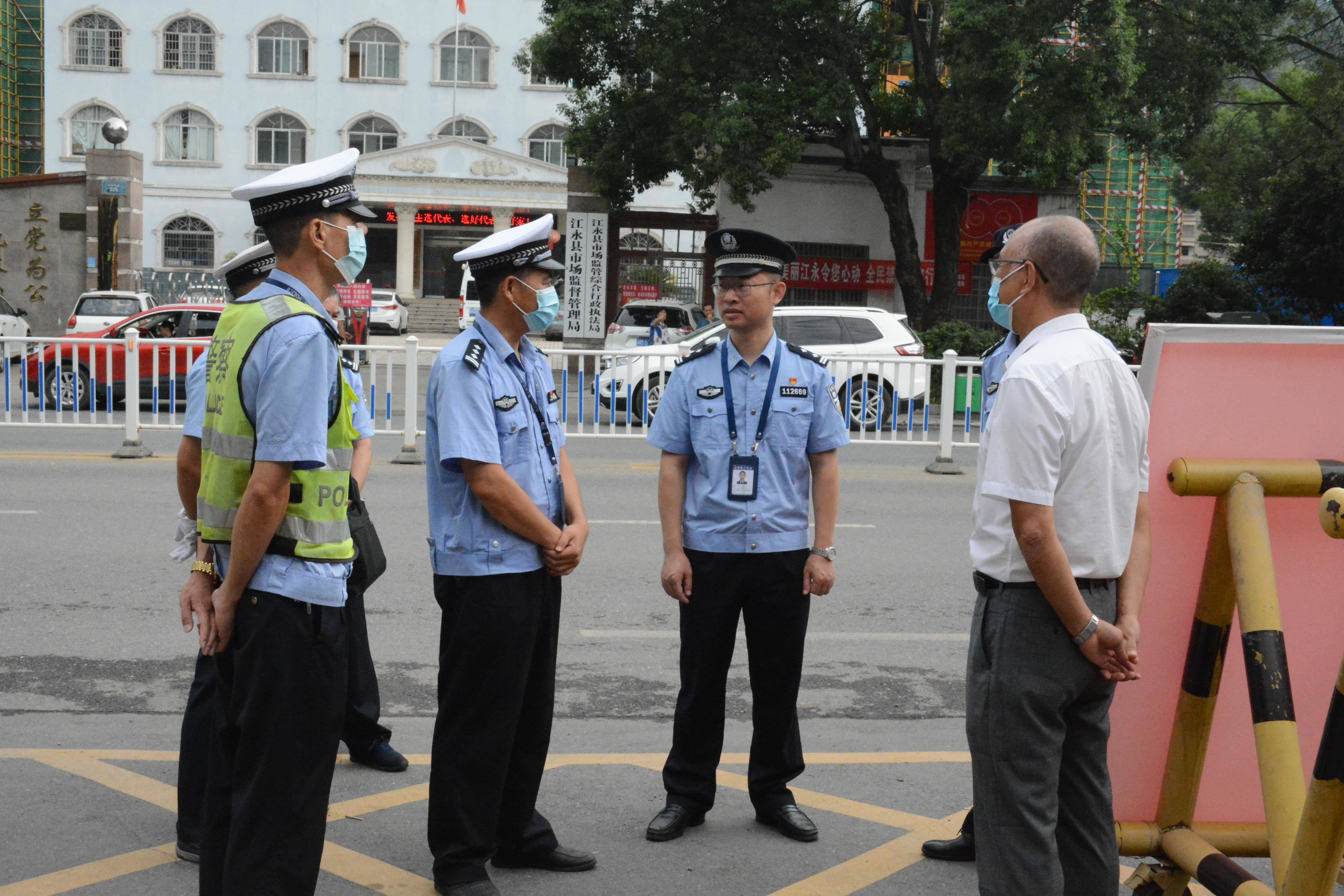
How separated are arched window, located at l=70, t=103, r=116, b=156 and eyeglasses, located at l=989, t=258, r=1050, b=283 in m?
52.3

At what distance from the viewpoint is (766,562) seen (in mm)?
4215

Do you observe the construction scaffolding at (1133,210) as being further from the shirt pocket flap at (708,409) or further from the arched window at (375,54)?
the arched window at (375,54)

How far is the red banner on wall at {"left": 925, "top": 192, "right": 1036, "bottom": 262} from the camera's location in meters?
27.1

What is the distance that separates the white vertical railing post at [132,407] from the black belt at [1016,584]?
11029 millimetres

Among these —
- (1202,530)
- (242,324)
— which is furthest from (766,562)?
(242,324)

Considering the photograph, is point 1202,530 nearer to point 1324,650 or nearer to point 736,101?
point 1324,650

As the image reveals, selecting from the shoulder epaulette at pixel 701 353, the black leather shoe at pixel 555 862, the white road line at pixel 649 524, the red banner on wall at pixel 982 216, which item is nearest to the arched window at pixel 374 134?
the red banner on wall at pixel 982 216

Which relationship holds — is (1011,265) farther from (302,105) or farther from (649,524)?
(302,105)

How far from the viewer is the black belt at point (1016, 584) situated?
3016 mm

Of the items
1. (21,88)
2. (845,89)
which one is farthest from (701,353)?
(21,88)

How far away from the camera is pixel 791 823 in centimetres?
425

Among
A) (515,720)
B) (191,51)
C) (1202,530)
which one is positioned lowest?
(515,720)

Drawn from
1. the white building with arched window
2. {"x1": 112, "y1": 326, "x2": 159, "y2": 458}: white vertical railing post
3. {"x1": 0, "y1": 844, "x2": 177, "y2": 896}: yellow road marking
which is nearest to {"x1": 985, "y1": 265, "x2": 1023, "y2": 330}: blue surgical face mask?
{"x1": 0, "y1": 844, "x2": 177, "y2": 896}: yellow road marking

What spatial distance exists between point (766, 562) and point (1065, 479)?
1.40 m
